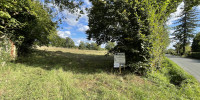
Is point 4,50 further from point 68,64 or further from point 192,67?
point 192,67

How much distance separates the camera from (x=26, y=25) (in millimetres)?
6758

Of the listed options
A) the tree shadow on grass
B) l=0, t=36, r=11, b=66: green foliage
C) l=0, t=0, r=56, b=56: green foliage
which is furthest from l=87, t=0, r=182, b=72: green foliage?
l=0, t=36, r=11, b=66: green foliage

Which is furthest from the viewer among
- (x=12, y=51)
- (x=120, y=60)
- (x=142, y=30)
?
(x=12, y=51)

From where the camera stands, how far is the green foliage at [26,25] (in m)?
5.78

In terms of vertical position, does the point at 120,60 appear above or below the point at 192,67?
above

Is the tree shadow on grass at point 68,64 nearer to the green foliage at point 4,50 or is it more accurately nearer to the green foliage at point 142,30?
the green foliage at point 4,50

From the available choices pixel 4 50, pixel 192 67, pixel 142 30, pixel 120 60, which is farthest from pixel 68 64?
pixel 192 67

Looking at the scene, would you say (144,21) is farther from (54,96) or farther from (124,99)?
(54,96)

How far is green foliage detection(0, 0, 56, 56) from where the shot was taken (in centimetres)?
578

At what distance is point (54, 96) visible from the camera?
2.64 metres

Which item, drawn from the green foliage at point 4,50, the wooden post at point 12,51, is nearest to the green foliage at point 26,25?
the wooden post at point 12,51

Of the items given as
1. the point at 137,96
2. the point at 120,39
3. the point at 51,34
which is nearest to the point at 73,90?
the point at 137,96

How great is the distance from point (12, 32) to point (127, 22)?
25.2 ft

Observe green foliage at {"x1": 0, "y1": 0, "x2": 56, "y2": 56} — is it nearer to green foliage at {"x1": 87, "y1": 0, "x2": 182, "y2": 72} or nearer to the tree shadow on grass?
the tree shadow on grass
